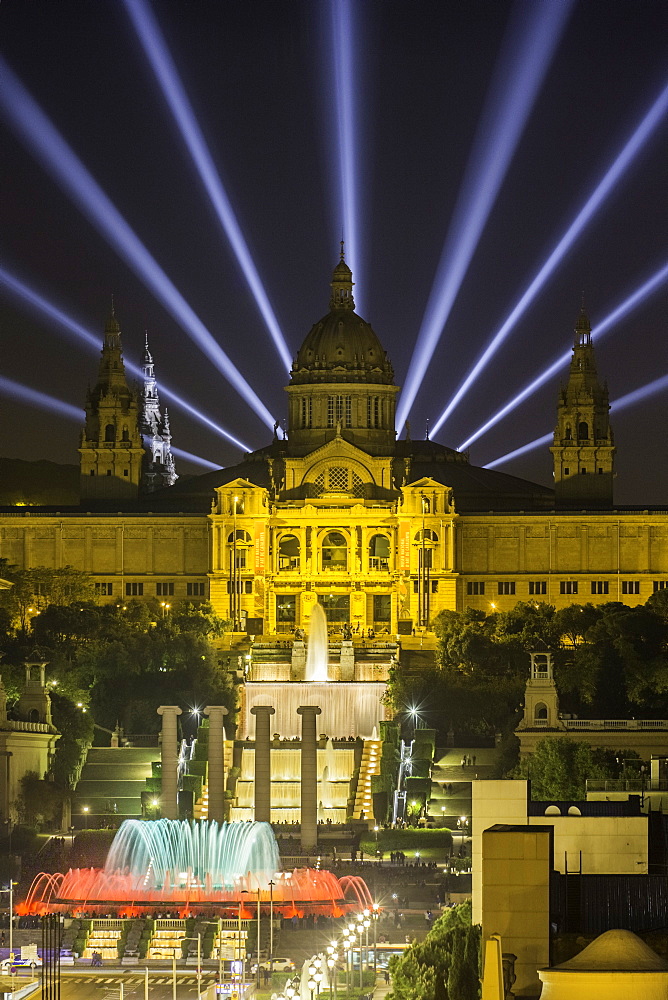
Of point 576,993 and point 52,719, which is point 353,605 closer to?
point 52,719

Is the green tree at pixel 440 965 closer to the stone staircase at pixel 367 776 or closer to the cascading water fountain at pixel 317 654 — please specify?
the stone staircase at pixel 367 776

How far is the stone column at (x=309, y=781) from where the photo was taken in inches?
5305

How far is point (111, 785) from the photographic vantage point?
147 m

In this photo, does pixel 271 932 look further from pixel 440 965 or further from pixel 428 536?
pixel 428 536

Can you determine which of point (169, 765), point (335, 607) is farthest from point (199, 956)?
point (335, 607)

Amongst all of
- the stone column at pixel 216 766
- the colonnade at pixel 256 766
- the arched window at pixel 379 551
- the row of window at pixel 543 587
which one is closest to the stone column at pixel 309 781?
the colonnade at pixel 256 766

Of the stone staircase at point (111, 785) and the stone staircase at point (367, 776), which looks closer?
the stone staircase at point (111, 785)

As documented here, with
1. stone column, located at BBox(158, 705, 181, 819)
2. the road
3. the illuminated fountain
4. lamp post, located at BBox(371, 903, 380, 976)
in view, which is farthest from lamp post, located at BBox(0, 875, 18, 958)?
stone column, located at BBox(158, 705, 181, 819)

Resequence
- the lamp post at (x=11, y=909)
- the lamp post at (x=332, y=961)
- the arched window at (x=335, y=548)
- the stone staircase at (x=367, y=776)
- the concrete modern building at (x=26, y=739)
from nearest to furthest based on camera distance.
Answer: the lamp post at (x=332, y=961) < the lamp post at (x=11, y=909) < the concrete modern building at (x=26, y=739) < the stone staircase at (x=367, y=776) < the arched window at (x=335, y=548)

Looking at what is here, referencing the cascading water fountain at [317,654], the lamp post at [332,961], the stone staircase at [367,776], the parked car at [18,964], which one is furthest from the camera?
the cascading water fountain at [317,654]

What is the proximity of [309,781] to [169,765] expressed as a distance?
683 cm

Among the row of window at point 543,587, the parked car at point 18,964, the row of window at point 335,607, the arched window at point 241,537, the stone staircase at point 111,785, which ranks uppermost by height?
the arched window at point 241,537

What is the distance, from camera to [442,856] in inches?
5069

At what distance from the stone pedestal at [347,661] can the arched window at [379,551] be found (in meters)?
20.1
